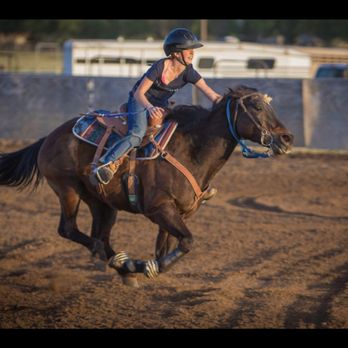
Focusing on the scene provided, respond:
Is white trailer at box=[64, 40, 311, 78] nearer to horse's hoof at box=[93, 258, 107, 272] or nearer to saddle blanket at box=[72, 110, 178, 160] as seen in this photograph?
saddle blanket at box=[72, 110, 178, 160]

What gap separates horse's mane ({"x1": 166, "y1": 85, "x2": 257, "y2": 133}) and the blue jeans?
34 centimetres

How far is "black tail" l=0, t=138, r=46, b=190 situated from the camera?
308 inches

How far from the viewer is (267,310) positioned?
6.08 m

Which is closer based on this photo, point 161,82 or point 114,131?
point 161,82

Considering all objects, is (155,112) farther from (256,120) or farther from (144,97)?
(256,120)

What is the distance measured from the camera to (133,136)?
21.7ft

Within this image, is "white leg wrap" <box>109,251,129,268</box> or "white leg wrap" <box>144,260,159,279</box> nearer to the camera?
"white leg wrap" <box>144,260,159,279</box>

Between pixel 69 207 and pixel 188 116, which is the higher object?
pixel 188 116

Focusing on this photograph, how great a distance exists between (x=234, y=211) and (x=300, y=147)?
18.8ft

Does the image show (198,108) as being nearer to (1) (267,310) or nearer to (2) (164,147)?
(2) (164,147)

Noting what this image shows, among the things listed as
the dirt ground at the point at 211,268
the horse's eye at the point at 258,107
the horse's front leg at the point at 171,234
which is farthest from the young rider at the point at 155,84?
the dirt ground at the point at 211,268

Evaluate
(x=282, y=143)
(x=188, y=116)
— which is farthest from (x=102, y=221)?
(x=282, y=143)

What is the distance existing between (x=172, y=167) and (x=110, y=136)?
0.80m

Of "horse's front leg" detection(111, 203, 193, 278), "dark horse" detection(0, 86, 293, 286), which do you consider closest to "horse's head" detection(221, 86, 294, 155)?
"dark horse" detection(0, 86, 293, 286)
